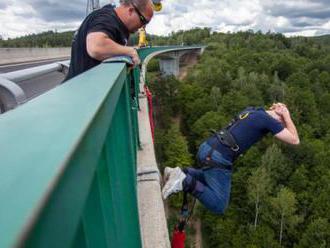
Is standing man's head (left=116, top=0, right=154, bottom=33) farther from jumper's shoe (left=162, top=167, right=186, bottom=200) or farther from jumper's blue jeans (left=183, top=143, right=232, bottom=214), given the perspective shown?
jumper's blue jeans (left=183, top=143, right=232, bottom=214)

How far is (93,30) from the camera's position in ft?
12.7

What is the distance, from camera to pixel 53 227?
0.57 metres

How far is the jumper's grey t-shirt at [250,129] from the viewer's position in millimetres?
5832

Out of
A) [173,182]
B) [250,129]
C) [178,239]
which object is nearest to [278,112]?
[250,129]

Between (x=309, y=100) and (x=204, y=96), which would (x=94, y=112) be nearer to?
(x=204, y=96)

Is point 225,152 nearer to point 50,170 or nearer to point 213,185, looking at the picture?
point 213,185

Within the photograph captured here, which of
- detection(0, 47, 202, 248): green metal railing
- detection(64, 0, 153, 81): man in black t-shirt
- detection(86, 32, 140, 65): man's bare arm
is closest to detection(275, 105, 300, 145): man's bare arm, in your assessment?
detection(64, 0, 153, 81): man in black t-shirt

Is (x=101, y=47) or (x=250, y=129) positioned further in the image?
(x=250, y=129)

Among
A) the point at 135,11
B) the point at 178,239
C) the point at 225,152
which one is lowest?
the point at 178,239

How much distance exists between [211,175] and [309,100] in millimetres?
63782

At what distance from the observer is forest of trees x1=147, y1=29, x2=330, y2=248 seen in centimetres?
3525

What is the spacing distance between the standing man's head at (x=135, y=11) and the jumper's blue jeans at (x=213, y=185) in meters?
2.40

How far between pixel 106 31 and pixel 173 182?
2.34m

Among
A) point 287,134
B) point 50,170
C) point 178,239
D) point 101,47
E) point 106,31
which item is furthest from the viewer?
point 287,134
